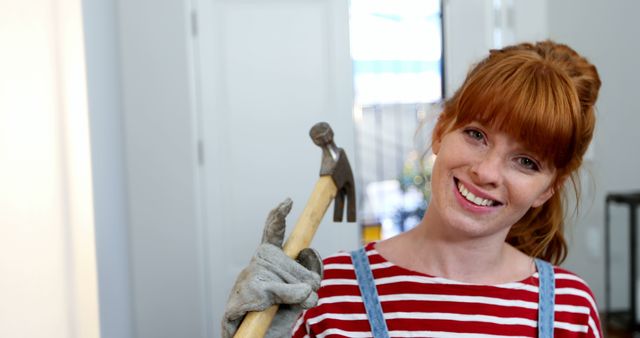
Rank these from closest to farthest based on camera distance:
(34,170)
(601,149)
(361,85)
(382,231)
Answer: (34,170), (601,149), (382,231), (361,85)

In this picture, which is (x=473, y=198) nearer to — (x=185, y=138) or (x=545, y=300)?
(x=545, y=300)

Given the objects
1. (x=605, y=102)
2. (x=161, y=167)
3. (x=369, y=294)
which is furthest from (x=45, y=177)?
(x=605, y=102)

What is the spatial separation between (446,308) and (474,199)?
0.21 meters

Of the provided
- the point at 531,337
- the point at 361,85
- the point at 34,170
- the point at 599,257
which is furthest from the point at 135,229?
the point at 361,85

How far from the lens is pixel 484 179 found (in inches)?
37.8

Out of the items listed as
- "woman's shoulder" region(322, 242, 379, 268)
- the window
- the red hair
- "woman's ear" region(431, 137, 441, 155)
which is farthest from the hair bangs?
the window

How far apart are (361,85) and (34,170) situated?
18.8ft

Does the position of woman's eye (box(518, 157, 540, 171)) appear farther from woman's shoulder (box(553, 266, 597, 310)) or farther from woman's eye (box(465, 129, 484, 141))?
woman's shoulder (box(553, 266, 597, 310))

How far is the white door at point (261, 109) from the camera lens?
229 centimetres

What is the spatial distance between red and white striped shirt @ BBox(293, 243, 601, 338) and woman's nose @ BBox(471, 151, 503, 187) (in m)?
0.21

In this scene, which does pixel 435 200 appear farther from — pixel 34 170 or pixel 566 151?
pixel 34 170

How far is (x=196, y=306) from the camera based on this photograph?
7.64ft

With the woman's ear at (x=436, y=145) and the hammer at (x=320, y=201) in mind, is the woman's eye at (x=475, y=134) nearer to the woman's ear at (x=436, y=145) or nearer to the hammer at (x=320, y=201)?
the woman's ear at (x=436, y=145)

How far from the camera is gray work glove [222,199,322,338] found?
833 mm
